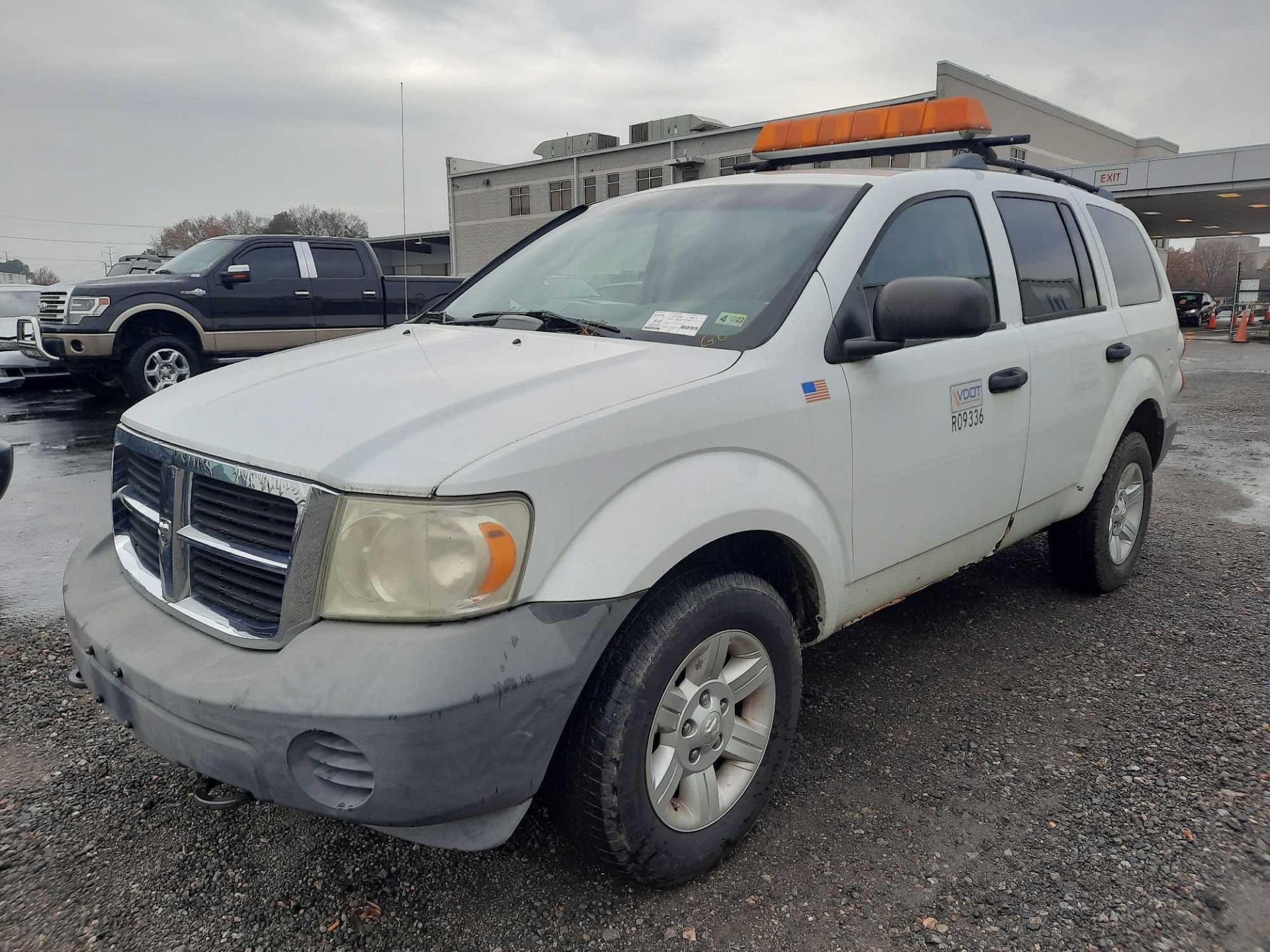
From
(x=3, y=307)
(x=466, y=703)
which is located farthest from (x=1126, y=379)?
(x=3, y=307)

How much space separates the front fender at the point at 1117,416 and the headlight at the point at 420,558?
9.62ft

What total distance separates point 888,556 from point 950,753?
69cm

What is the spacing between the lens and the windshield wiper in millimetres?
2693

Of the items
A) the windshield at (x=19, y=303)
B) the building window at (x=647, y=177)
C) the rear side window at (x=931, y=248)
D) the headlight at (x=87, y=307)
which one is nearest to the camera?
the rear side window at (x=931, y=248)

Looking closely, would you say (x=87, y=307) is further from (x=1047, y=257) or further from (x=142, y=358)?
(x=1047, y=257)

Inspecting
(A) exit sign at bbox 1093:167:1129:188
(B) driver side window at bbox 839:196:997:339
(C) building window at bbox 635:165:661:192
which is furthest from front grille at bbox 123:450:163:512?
(C) building window at bbox 635:165:661:192

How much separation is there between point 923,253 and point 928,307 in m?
0.63

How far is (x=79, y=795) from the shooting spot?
2.67m

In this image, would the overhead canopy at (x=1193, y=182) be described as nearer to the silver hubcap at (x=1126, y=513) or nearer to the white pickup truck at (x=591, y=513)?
the silver hubcap at (x=1126, y=513)

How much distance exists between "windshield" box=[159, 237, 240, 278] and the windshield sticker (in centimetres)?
967

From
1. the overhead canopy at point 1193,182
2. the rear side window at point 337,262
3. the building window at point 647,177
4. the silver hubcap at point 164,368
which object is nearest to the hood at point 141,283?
the silver hubcap at point 164,368

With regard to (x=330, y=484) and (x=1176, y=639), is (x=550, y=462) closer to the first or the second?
(x=330, y=484)

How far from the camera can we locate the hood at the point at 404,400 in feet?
6.24

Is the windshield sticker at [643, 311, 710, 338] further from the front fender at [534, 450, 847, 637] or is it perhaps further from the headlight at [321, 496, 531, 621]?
the headlight at [321, 496, 531, 621]
